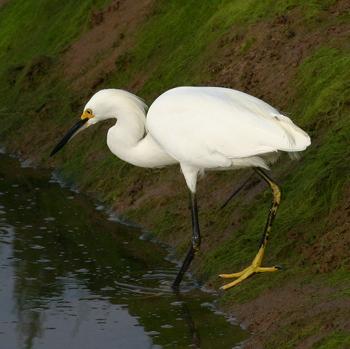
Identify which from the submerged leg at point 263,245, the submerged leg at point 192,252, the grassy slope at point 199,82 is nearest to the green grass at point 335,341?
the grassy slope at point 199,82

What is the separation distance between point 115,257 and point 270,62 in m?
3.93

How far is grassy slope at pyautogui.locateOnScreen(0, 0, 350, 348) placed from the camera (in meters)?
11.3

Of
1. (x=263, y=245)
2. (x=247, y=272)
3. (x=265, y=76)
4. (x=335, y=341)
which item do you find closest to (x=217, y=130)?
(x=263, y=245)

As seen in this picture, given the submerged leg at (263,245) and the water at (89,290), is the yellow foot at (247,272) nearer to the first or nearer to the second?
the submerged leg at (263,245)

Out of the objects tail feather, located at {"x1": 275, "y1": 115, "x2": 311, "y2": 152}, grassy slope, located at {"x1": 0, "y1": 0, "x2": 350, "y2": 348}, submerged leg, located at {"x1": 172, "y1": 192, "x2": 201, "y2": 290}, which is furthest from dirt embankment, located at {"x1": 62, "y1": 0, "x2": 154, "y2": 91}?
tail feather, located at {"x1": 275, "y1": 115, "x2": 311, "y2": 152}

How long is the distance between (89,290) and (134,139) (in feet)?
4.89

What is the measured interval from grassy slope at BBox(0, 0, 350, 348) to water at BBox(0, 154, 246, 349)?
16.7 inches

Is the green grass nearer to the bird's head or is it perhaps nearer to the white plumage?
the white plumage

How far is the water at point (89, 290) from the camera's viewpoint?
393 inches

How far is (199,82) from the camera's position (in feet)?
54.2

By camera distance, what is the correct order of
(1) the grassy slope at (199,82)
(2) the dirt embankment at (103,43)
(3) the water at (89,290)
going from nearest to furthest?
(3) the water at (89,290) < (1) the grassy slope at (199,82) < (2) the dirt embankment at (103,43)

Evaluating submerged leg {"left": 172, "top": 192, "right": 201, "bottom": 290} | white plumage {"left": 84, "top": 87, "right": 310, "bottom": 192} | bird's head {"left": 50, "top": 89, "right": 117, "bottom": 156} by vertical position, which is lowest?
submerged leg {"left": 172, "top": 192, "right": 201, "bottom": 290}

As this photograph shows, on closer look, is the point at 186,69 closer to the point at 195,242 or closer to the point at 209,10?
the point at 209,10

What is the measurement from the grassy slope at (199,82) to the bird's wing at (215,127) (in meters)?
1.10
